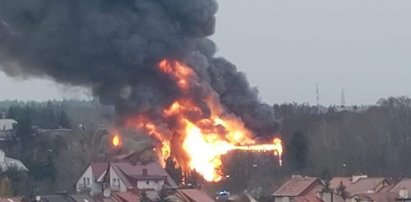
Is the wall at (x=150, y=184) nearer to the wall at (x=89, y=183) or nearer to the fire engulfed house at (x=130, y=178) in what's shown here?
the fire engulfed house at (x=130, y=178)

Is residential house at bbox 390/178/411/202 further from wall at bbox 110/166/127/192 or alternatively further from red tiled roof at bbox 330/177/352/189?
wall at bbox 110/166/127/192

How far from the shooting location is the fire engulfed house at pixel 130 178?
59.9 metres

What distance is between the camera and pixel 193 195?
54.9m

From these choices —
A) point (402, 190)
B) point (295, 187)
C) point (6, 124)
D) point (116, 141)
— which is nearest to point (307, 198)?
point (295, 187)

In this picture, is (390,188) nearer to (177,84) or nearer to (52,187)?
(177,84)

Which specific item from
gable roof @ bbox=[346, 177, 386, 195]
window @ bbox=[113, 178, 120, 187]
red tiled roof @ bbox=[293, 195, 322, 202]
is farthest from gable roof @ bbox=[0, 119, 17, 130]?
red tiled roof @ bbox=[293, 195, 322, 202]

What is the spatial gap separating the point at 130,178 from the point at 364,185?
31.4ft

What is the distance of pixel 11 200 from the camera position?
5375 cm

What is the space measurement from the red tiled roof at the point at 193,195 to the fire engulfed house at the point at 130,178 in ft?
8.58

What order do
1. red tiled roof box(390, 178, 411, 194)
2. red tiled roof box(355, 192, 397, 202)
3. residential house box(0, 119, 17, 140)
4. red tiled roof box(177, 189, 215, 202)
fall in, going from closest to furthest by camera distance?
red tiled roof box(177, 189, 215, 202) → red tiled roof box(355, 192, 397, 202) → red tiled roof box(390, 178, 411, 194) → residential house box(0, 119, 17, 140)

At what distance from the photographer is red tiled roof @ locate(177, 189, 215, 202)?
54094 mm

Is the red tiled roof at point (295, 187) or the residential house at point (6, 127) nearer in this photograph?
the red tiled roof at point (295, 187)

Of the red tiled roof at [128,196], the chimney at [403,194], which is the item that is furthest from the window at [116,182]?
the chimney at [403,194]

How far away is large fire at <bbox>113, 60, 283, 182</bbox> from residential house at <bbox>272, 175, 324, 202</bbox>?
4600 millimetres
